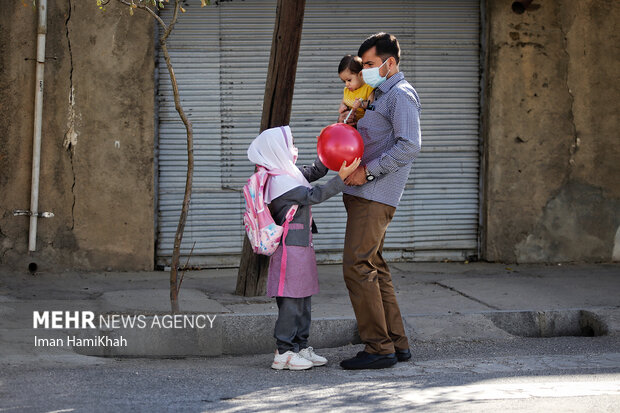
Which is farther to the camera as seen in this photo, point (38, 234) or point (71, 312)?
point (38, 234)

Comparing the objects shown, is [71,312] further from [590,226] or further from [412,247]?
[590,226]

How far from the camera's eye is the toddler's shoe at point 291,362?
5062mm

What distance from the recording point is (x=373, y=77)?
521cm

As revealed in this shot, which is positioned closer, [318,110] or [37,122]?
[37,122]

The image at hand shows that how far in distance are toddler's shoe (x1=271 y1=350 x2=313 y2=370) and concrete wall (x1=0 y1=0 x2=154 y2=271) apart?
12.1 ft

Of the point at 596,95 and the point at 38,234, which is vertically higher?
the point at 596,95

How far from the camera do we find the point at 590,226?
30.1 ft

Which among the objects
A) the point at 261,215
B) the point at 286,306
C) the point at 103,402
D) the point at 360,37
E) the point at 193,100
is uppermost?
the point at 360,37

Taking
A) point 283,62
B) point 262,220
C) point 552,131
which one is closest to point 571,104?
point 552,131

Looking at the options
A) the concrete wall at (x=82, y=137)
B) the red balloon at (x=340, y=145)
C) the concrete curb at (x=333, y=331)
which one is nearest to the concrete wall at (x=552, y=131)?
the concrete curb at (x=333, y=331)

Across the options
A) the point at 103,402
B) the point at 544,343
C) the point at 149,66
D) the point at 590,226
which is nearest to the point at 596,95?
the point at 590,226

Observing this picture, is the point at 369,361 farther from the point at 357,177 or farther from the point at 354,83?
the point at 354,83

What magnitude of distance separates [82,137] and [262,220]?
3.92m

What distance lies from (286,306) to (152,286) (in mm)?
2889
